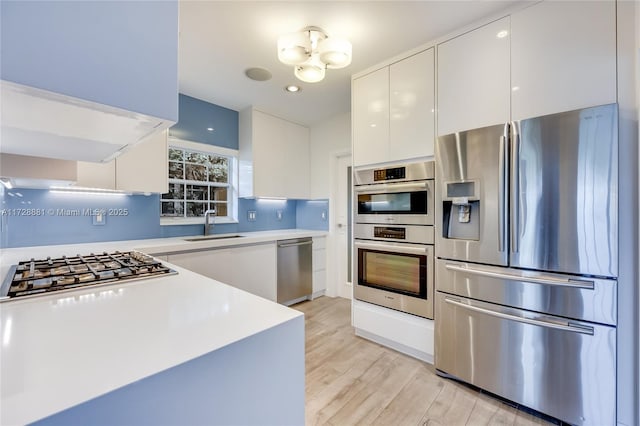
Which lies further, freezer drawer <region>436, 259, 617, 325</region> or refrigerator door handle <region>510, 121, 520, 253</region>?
refrigerator door handle <region>510, 121, 520, 253</region>

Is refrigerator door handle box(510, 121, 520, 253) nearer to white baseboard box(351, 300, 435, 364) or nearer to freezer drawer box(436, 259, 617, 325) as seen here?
freezer drawer box(436, 259, 617, 325)

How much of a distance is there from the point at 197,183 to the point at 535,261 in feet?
11.3

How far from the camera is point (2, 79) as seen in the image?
469 mm

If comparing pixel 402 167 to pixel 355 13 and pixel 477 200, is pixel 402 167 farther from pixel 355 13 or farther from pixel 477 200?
pixel 355 13

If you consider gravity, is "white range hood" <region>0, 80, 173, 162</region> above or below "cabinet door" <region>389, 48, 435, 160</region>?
below

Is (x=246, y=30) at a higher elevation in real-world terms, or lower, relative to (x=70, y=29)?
higher

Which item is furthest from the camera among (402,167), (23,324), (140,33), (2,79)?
(402,167)

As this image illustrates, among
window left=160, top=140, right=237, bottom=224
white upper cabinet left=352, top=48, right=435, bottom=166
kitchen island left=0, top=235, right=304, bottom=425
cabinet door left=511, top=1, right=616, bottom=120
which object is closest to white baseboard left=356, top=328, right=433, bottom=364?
white upper cabinet left=352, top=48, right=435, bottom=166

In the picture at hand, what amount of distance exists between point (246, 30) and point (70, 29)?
186 centimetres

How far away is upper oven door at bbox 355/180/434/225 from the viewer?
2195 mm

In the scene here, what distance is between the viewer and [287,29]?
2.06m

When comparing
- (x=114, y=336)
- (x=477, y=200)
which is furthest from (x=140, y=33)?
(x=477, y=200)

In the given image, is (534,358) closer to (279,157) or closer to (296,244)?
(296,244)

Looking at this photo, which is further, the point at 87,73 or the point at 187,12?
the point at 187,12
